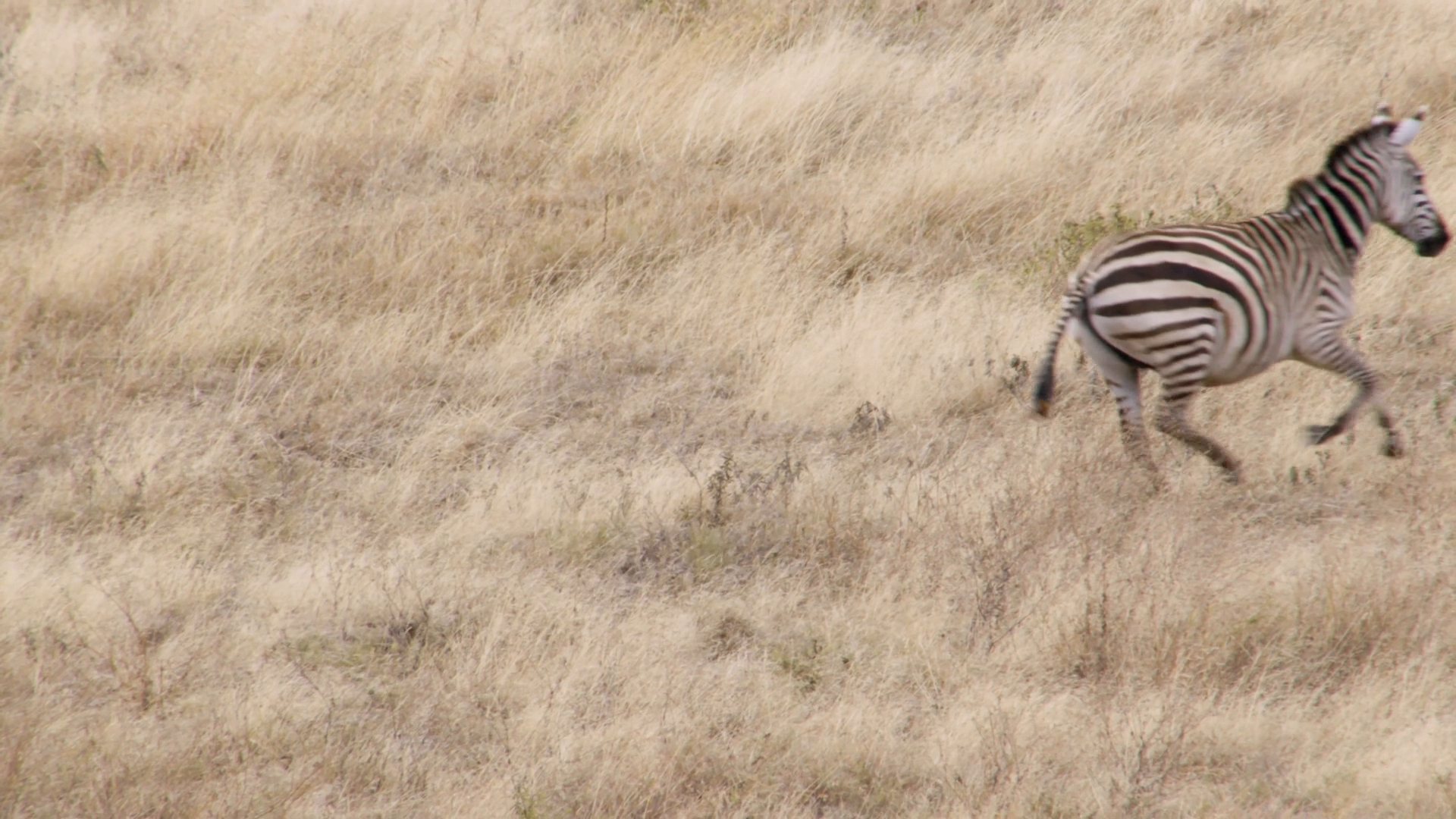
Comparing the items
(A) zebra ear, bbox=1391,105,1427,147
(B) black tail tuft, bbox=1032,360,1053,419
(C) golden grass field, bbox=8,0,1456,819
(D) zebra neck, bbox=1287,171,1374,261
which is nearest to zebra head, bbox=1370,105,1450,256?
(A) zebra ear, bbox=1391,105,1427,147

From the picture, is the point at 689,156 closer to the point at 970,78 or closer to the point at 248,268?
the point at 970,78

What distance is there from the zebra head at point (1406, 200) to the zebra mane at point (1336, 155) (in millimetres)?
11

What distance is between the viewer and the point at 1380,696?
14.0ft

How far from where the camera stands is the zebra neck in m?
6.11

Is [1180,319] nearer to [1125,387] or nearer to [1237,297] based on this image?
[1237,297]

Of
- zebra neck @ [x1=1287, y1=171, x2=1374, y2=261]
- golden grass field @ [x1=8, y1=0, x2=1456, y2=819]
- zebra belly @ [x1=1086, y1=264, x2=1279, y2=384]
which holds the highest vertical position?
zebra neck @ [x1=1287, y1=171, x2=1374, y2=261]

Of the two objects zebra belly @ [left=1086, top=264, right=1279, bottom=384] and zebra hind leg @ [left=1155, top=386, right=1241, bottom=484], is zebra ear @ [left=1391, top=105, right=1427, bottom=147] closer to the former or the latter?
zebra belly @ [left=1086, top=264, right=1279, bottom=384]

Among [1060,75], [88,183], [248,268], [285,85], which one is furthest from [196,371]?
[1060,75]

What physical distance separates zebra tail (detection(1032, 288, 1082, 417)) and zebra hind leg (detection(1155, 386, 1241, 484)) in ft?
1.76

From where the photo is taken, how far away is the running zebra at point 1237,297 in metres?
5.54

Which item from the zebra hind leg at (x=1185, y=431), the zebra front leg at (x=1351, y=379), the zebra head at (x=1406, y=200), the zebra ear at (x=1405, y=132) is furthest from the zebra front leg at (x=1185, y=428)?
the zebra ear at (x=1405, y=132)

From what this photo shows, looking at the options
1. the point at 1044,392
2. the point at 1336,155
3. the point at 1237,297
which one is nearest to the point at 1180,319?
the point at 1237,297

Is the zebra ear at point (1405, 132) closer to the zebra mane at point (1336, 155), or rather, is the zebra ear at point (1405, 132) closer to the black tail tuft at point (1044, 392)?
the zebra mane at point (1336, 155)

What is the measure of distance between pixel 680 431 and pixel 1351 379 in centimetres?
322
